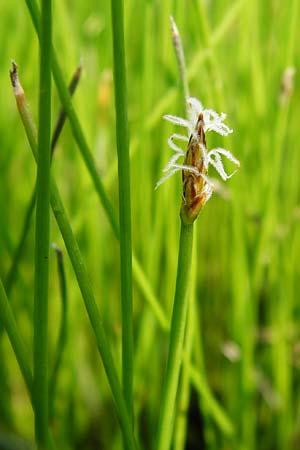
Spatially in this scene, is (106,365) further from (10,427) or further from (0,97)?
(0,97)

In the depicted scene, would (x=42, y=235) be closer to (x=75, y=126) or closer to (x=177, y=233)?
(x=75, y=126)

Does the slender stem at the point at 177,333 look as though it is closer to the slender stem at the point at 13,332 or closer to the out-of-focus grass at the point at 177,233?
the slender stem at the point at 13,332

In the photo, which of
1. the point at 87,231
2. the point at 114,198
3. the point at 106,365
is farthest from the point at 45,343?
the point at 114,198

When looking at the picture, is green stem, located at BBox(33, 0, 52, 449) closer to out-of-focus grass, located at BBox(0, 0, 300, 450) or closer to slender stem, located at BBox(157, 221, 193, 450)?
slender stem, located at BBox(157, 221, 193, 450)

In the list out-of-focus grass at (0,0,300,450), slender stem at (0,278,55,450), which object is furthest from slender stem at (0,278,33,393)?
out-of-focus grass at (0,0,300,450)

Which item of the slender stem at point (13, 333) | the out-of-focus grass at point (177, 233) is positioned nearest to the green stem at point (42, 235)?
the slender stem at point (13, 333)

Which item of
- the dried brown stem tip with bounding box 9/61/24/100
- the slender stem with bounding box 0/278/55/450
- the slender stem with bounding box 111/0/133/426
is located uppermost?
the dried brown stem tip with bounding box 9/61/24/100

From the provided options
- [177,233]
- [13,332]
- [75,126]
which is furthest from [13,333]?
[177,233]
